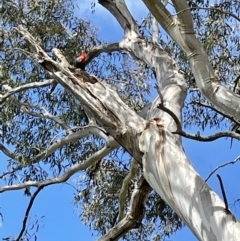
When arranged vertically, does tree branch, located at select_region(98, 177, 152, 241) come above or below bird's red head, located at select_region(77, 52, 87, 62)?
below

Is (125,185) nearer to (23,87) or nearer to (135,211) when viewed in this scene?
(135,211)

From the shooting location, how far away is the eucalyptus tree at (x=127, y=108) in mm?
2367

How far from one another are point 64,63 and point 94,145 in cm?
215

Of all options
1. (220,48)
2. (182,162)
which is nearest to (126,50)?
(220,48)

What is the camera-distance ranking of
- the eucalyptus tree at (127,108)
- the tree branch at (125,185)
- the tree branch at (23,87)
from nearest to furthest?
the eucalyptus tree at (127,108) → the tree branch at (125,185) → the tree branch at (23,87)

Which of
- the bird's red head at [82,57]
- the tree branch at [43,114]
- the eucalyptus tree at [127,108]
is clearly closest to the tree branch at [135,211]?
the eucalyptus tree at [127,108]

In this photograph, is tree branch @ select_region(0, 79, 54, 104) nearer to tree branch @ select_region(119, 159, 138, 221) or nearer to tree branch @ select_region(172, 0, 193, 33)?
tree branch @ select_region(119, 159, 138, 221)

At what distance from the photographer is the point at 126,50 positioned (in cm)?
455

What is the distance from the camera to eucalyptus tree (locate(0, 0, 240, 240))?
237 centimetres

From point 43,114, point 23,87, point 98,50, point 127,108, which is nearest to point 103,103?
point 127,108

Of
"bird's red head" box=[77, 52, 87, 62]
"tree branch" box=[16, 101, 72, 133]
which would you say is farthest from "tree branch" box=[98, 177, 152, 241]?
"bird's red head" box=[77, 52, 87, 62]

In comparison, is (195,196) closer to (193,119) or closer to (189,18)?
(189,18)

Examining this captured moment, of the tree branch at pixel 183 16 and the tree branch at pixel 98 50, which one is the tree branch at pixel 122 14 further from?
the tree branch at pixel 183 16

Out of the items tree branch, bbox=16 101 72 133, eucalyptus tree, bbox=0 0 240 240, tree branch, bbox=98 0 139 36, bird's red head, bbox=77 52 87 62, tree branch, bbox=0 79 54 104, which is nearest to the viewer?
eucalyptus tree, bbox=0 0 240 240
